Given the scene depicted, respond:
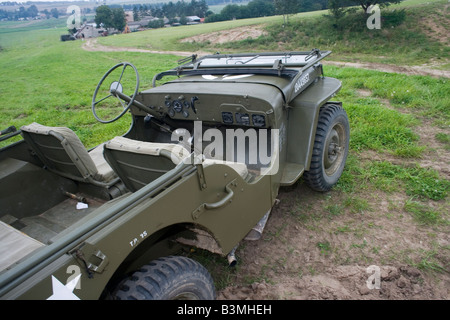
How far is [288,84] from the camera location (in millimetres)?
3119

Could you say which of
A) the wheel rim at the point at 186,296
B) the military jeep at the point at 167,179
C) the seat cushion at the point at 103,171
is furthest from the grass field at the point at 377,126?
the seat cushion at the point at 103,171

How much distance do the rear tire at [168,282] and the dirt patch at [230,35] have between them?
22023 millimetres

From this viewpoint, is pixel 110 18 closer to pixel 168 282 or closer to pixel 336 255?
pixel 336 255

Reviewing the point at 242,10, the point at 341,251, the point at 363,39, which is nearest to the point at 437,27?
the point at 363,39

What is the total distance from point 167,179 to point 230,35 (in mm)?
24153

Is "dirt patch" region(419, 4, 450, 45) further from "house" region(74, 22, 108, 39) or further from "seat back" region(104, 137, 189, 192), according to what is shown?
"house" region(74, 22, 108, 39)

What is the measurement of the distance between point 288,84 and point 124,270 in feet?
7.12

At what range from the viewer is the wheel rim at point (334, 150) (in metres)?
3.57

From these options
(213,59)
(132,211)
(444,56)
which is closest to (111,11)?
(444,56)

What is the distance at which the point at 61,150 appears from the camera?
2.81 metres

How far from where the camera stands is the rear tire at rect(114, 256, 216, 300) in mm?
1741

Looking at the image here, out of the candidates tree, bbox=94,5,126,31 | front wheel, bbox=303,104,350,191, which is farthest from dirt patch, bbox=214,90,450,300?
tree, bbox=94,5,126,31

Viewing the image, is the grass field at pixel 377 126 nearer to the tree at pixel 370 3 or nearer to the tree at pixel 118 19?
the tree at pixel 370 3
